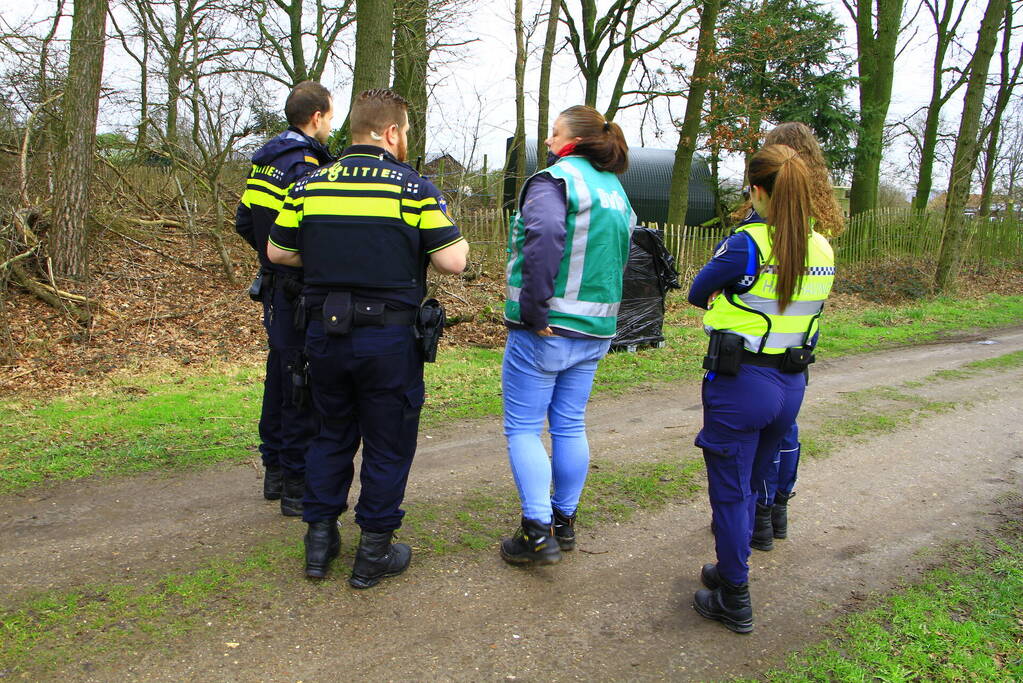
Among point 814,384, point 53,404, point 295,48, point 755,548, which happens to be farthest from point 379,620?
point 295,48

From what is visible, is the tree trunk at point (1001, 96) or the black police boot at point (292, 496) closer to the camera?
the black police boot at point (292, 496)

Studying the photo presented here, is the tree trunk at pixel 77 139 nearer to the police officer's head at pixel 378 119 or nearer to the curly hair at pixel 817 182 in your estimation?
the police officer's head at pixel 378 119

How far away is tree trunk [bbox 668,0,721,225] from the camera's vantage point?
14.8 meters

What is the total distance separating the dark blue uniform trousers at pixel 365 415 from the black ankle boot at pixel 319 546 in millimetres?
46

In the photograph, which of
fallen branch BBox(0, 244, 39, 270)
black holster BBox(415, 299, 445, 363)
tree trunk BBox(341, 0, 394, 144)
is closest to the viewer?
black holster BBox(415, 299, 445, 363)

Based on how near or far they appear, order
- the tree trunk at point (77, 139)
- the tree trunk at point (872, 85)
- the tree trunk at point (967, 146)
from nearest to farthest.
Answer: the tree trunk at point (77, 139) < the tree trunk at point (967, 146) < the tree trunk at point (872, 85)

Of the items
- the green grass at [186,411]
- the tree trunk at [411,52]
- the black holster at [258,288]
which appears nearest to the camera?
the black holster at [258,288]

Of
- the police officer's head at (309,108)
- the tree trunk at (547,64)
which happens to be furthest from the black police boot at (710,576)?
the tree trunk at (547,64)

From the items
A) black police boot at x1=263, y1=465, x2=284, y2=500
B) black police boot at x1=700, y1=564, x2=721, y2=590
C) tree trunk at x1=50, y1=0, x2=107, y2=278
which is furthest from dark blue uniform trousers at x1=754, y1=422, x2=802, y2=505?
tree trunk at x1=50, y1=0, x2=107, y2=278

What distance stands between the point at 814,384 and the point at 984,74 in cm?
1094

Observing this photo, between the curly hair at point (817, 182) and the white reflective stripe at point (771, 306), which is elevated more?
the curly hair at point (817, 182)

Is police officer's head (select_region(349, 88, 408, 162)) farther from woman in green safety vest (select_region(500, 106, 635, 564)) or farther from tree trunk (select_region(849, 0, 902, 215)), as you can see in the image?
tree trunk (select_region(849, 0, 902, 215))

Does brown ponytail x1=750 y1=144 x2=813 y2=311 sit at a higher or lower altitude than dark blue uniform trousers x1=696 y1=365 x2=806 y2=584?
higher

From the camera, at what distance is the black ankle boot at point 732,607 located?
9.98 feet
